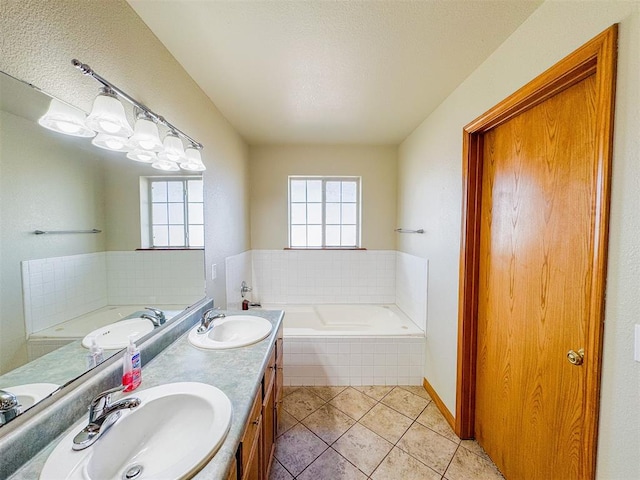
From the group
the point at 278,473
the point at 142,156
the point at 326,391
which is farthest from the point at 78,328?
the point at 326,391

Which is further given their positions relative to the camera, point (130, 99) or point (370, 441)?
point (370, 441)

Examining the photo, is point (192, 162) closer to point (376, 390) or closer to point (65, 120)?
point (65, 120)

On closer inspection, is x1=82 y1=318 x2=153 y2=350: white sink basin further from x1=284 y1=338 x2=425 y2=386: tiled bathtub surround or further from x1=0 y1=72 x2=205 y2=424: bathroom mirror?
x1=284 y1=338 x2=425 y2=386: tiled bathtub surround

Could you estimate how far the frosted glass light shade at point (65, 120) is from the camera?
0.85 metres

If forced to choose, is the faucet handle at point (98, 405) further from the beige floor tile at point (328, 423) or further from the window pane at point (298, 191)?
the window pane at point (298, 191)

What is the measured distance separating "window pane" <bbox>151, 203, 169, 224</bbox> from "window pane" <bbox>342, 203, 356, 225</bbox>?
7.57 feet

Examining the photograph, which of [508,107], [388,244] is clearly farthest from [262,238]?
[508,107]

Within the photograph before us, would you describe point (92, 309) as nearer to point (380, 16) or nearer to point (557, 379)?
point (380, 16)

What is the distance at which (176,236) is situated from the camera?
159cm

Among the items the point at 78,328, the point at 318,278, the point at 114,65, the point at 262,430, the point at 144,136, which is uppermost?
the point at 114,65

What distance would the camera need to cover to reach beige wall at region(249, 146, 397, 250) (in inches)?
127

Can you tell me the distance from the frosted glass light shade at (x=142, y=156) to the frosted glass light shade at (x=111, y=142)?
0.16 ft

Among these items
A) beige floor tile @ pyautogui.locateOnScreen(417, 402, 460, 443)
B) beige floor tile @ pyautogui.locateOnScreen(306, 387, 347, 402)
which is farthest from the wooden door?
beige floor tile @ pyautogui.locateOnScreen(306, 387, 347, 402)

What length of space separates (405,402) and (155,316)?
2.05 m
